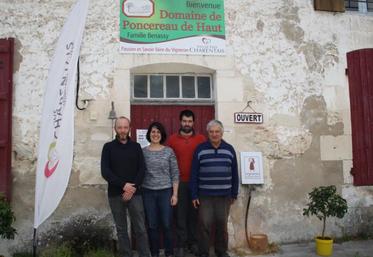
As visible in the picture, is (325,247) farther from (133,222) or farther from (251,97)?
(133,222)

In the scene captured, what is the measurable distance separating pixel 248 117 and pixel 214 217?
1.77 meters

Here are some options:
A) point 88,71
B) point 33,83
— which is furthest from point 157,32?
point 33,83

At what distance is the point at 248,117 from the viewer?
20.7 ft

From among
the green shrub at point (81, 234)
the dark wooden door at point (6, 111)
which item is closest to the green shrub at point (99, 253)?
the green shrub at point (81, 234)

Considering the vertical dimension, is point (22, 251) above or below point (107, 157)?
below

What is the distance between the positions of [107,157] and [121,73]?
1.54m

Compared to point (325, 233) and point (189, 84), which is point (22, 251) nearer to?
point (189, 84)

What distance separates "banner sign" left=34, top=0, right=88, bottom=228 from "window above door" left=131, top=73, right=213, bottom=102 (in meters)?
1.54

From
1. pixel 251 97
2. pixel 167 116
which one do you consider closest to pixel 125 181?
pixel 167 116

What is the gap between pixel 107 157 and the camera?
16.3ft

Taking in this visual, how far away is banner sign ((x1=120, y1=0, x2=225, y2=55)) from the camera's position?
611 cm

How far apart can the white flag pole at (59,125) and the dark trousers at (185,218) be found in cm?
159

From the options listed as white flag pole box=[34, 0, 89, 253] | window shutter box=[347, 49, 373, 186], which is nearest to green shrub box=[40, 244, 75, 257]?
white flag pole box=[34, 0, 89, 253]

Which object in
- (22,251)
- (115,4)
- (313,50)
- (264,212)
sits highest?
(115,4)
